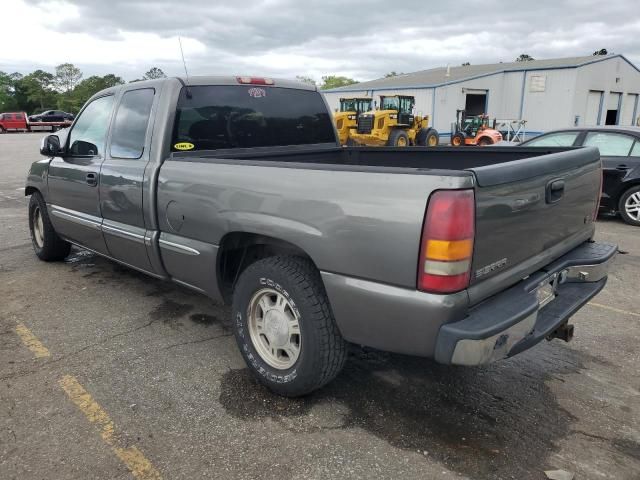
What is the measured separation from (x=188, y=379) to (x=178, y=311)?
1.22 metres

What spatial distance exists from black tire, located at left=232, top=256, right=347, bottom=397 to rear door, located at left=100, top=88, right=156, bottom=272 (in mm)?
1230

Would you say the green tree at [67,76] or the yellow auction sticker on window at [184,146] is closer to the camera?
the yellow auction sticker on window at [184,146]

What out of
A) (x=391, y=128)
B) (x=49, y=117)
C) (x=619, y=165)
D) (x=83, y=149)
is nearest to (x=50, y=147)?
(x=83, y=149)

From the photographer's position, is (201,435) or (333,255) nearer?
(333,255)

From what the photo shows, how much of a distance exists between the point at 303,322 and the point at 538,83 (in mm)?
34922

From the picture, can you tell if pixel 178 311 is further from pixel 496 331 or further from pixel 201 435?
pixel 496 331

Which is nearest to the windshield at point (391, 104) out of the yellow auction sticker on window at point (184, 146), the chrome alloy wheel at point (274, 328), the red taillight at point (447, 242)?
the yellow auction sticker on window at point (184, 146)

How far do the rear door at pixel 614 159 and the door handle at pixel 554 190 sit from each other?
20.4 ft

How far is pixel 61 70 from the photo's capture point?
3145 inches

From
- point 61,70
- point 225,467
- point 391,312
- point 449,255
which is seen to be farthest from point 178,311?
point 61,70

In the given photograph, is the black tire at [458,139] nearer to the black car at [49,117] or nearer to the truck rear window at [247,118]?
the truck rear window at [247,118]

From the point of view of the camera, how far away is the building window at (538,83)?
1282 inches

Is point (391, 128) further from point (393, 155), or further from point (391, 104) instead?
point (393, 155)

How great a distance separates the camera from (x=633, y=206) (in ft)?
26.1
